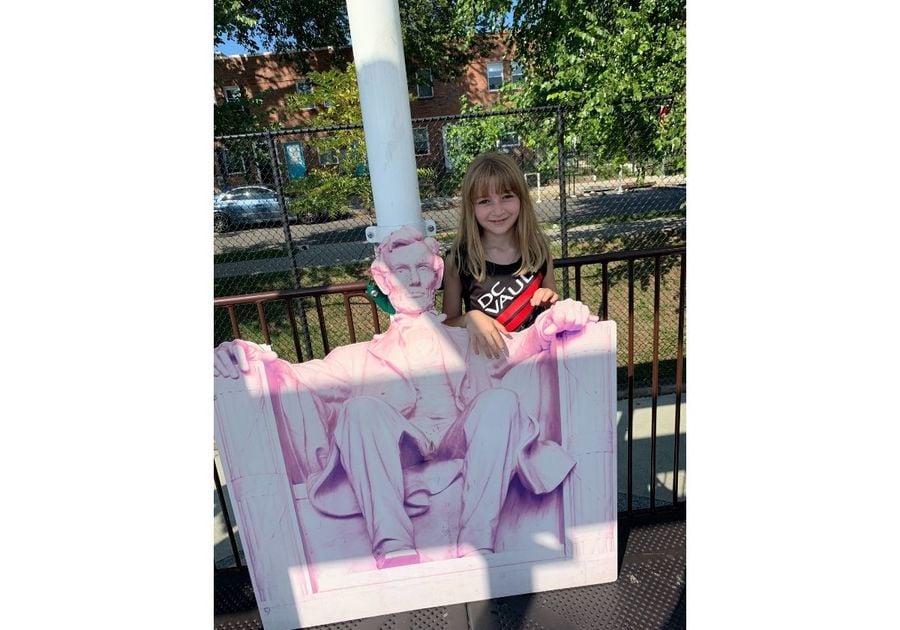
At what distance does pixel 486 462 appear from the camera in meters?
1.82

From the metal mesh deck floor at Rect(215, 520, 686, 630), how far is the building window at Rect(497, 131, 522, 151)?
463 centimetres

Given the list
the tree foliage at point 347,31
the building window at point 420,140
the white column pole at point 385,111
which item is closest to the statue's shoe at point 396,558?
the white column pole at point 385,111

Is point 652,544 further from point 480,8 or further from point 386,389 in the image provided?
point 480,8

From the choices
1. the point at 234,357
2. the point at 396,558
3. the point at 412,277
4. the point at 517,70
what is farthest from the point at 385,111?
the point at 517,70

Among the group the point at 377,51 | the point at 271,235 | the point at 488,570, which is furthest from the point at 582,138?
the point at 271,235

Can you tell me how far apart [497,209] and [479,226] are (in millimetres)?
142

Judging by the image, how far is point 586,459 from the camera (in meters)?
1.86

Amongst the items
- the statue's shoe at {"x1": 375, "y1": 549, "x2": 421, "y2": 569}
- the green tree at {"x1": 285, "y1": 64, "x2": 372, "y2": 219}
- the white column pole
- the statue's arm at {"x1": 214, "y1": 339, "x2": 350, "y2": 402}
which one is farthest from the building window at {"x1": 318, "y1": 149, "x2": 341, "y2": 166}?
the statue's shoe at {"x1": 375, "y1": 549, "x2": 421, "y2": 569}

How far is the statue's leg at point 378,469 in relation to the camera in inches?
68.1

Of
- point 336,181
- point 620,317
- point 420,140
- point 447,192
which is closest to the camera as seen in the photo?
point 620,317

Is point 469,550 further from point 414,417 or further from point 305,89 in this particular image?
point 305,89

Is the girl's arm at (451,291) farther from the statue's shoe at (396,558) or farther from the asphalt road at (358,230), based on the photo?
the asphalt road at (358,230)

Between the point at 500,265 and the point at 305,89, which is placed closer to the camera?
the point at 500,265

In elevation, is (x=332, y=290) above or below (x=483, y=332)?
above
